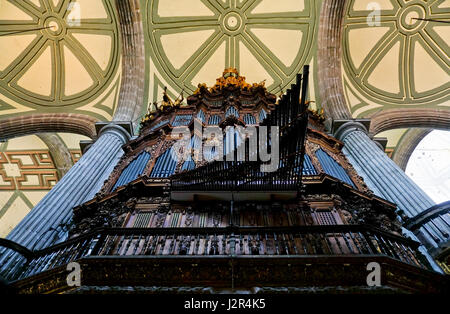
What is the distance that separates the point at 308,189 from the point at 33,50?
10.1 m

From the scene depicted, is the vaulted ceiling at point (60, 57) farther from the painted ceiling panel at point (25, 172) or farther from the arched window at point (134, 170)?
the arched window at point (134, 170)

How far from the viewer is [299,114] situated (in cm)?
473

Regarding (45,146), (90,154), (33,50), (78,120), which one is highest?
(33,50)

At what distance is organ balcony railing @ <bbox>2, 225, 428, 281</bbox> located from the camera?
3625 mm

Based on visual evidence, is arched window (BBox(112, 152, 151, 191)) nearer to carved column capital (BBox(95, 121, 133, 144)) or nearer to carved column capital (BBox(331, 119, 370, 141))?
carved column capital (BBox(95, 121, 133, 144))

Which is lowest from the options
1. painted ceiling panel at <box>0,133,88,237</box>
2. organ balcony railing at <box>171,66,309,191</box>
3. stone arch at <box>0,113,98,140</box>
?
organ balcony railing at <box>171,66,309,191</box>

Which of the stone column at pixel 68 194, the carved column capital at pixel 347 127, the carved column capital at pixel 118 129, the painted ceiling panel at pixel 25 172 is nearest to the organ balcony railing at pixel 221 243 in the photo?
the stone column at pixel 68 194

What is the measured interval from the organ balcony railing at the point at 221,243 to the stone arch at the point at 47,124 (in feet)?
20.3

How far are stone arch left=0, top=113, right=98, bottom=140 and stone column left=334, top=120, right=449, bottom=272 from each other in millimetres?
7051

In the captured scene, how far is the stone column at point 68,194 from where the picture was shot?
4568 mm

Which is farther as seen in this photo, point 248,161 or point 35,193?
point 35,193

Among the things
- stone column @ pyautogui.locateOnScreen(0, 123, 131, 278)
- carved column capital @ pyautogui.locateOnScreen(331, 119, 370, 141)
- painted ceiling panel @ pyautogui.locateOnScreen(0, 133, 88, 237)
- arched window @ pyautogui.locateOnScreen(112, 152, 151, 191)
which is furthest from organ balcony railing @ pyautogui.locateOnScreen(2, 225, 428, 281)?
painted ceiling panel @ pyautogui.locateOnScreen(0, 133, 88, 237)

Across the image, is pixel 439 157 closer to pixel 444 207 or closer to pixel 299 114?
pixel 444 207

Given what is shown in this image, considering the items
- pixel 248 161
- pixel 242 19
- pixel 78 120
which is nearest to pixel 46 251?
pixel 248 161
